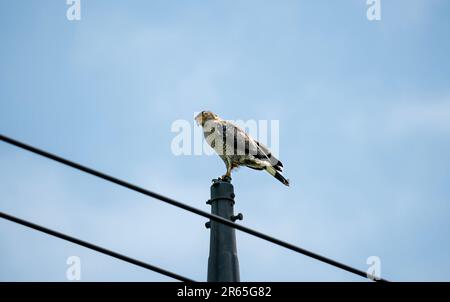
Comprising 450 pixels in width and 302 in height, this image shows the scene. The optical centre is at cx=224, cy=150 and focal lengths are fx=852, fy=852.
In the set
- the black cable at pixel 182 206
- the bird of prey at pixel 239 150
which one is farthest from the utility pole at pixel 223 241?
the bird of prey at pixel 239 150

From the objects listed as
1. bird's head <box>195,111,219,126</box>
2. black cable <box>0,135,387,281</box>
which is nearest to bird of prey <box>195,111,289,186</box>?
bird's head <box>195,111,219,126</box>

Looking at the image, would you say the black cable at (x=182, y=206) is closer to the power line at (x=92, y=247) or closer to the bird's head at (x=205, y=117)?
the power line at (x=92, y=247)

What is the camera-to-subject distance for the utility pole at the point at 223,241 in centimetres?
561

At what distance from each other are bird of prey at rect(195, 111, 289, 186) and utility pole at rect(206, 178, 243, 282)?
4.37 m

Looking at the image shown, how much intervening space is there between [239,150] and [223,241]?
16.8 feet

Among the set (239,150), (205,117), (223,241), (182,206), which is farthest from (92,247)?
(205,117)

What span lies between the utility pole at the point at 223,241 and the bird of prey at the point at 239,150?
437cm

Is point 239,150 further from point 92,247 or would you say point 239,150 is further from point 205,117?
point 92,247

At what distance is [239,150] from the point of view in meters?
10.8

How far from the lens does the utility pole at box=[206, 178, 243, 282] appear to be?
561 cm

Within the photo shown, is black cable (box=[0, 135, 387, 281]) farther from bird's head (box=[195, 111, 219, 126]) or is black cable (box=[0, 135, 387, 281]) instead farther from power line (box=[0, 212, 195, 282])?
bird's head (box=[195, 111, 219, 126])
